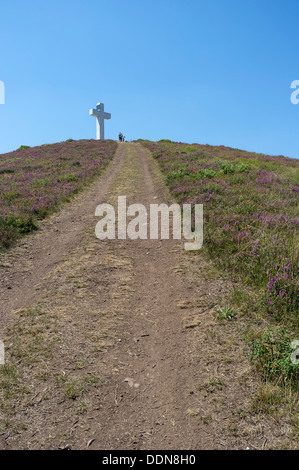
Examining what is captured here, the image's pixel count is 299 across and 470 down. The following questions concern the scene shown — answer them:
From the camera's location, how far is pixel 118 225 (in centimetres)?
1241

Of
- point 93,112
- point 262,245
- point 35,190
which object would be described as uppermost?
point 93,112

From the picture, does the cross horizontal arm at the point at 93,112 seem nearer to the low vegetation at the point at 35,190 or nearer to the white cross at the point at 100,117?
the white cross at the point at 100,117

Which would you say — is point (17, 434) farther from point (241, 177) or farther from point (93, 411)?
point (241, 177)

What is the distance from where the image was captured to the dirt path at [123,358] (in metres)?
3.92

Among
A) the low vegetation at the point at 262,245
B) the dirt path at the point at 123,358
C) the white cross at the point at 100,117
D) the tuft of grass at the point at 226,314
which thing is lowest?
the dirt path at the point at 123,358

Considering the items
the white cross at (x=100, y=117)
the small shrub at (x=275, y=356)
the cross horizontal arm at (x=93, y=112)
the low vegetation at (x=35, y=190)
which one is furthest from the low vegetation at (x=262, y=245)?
the cross horizontal arm at (x=93, y=112)

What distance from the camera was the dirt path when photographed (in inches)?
154

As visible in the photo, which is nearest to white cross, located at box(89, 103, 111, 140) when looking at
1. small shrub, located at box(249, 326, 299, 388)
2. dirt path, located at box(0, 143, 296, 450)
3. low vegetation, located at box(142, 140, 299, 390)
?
low vegetation, located at box(142, 140, 299, 390)

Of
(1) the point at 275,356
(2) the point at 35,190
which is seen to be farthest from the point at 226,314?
(2) the point at 35,190

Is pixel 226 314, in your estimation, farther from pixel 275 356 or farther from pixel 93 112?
pixel 93 112

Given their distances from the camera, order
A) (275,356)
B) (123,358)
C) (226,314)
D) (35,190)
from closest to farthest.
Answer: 1. (275,356)
2. (123,358)
3. (226,314)
4. (35,190)

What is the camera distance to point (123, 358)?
17.4ft
